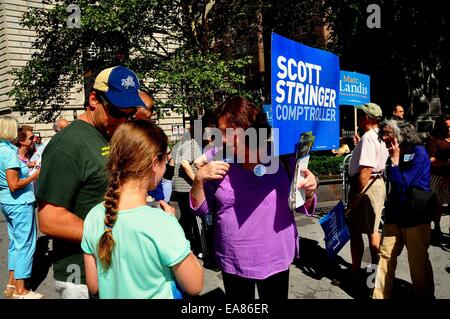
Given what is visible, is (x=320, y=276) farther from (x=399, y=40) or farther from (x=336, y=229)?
(x=399, y=40)

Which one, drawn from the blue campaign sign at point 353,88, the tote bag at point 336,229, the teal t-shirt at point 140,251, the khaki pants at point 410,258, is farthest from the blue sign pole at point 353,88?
the teal t-shirt at point 140,251

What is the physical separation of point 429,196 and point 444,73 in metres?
22.8

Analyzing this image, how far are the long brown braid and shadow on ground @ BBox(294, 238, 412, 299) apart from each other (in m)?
2.90

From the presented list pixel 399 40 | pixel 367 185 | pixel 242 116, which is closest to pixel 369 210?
pixel 367 185

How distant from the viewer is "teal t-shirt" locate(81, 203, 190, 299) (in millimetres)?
1396

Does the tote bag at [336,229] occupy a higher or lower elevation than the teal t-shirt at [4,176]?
lower

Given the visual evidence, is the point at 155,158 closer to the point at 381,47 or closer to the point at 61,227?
the point at 61,227

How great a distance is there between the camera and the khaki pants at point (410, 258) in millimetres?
2951

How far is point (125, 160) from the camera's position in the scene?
4.82ft

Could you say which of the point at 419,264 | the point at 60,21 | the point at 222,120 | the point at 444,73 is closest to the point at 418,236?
the point at 419,264

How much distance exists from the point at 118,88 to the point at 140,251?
2.95 ft

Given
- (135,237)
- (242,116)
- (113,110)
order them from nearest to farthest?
1. (135,237)
2. (113,110)
3. (242,116)

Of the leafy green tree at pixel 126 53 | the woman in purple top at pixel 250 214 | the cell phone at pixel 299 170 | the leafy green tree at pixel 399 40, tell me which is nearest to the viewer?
the cell phone at pixel 299 170

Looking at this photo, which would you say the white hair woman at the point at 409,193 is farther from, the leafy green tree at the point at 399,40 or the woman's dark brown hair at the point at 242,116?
the leafy green tree at the point at 399,40
